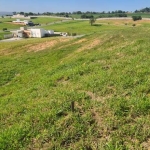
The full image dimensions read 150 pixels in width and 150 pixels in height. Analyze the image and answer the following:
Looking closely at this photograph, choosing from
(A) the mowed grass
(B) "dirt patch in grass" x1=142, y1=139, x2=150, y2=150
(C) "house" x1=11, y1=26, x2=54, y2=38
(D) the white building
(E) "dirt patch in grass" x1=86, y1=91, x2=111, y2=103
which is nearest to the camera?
(B) "dirt patch in grass" x1=142, y1=139, x2=150, y2=150

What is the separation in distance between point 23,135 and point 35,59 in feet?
43.9

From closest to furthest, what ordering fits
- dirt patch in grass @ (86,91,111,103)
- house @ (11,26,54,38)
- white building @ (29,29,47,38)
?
1. dirt patch in grass @ (86,91,111,103)
2. white building @ (29,29,47,38)
3. house @ (11,26,54,38)

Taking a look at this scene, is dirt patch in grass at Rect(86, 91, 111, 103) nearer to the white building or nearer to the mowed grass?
the mowed grass

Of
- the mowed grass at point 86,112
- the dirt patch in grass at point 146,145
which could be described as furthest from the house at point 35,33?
the dirt patch in grass at point 146,145

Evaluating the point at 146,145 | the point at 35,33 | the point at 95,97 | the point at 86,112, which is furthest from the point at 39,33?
the point at 146,145

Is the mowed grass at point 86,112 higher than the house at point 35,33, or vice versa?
the mowed grass at point 86,112

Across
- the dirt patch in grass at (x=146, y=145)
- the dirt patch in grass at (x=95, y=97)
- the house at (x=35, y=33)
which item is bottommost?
the house at (x=35, y=33)

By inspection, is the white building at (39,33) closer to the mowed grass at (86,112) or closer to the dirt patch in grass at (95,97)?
the mowed grass at (86,112)

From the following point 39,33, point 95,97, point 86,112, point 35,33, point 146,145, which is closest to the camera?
point 146,145

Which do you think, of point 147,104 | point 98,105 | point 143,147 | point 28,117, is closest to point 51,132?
point 28,117

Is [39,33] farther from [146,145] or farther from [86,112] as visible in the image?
[146,145]

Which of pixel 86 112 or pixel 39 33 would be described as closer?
pixel 86 112

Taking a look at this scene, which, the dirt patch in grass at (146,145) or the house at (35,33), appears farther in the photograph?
the house at (35,33)

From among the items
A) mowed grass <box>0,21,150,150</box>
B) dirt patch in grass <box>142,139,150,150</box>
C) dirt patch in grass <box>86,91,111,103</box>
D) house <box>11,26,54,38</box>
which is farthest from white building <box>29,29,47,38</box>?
dirt patch in grass <box>142,139,150,150</box>
